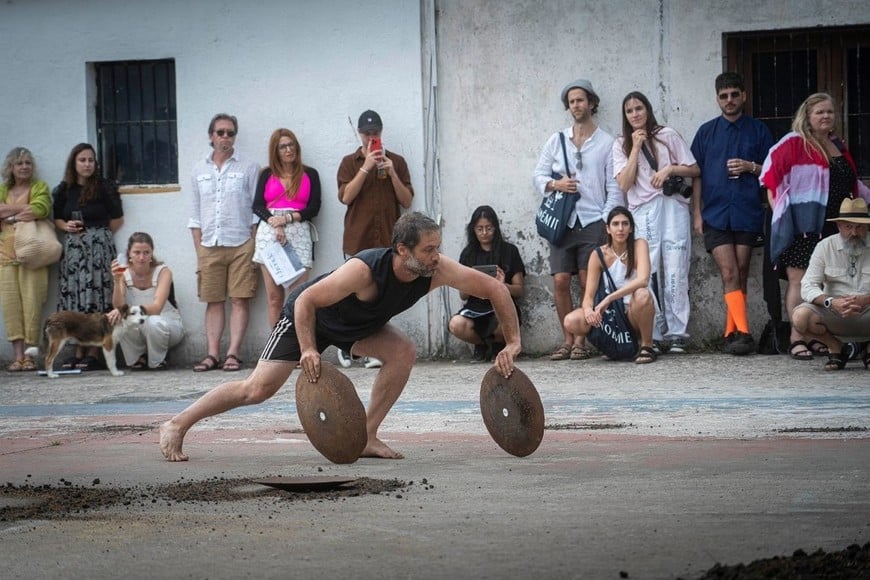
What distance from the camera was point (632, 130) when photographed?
45.3ft

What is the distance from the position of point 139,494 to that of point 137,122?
948 centimetres

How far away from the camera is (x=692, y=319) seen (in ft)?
46.4

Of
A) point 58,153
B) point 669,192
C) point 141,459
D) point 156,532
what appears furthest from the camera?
point 58,153

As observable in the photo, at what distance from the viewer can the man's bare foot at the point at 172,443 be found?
8.40 metres

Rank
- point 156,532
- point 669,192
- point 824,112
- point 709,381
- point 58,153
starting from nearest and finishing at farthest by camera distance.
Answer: point 156,532 < point 709,381 < point 824,112 < point 669,192 < point 58,153

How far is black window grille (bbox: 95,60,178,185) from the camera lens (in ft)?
51.8

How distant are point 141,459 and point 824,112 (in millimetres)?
7189

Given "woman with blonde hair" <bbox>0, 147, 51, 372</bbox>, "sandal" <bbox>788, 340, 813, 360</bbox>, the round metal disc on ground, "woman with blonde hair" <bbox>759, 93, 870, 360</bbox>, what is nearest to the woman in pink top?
"woman with blonde hair" <bbox>0, 147, 51, 372</bbox>

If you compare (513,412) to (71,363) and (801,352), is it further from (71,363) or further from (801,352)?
(71,363)

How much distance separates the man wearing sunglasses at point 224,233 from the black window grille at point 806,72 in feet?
16.7

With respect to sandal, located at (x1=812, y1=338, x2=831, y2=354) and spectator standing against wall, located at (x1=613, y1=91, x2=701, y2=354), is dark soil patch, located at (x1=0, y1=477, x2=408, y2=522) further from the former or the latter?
spectator standing against wall, located at (x1=613, y1=91, x2=701, y2=354)

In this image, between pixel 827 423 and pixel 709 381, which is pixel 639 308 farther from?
pixel 827 423

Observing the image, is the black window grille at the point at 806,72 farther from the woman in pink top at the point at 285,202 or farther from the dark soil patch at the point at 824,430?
the dark soil patch at the point at 824,430

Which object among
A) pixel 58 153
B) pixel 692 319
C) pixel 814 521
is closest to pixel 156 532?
pixel 814 521
